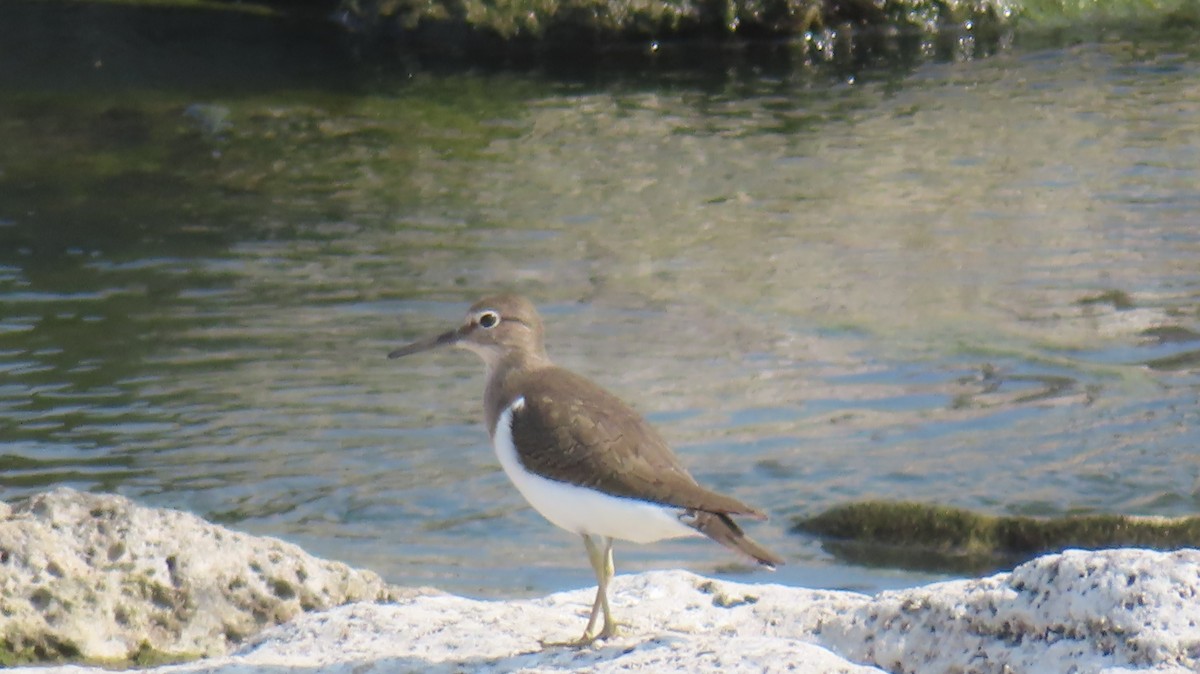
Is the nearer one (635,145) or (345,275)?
(345,275)

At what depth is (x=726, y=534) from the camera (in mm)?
5059

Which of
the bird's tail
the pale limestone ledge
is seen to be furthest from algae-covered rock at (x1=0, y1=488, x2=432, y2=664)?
the bird's tail

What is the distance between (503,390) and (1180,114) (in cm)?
1317

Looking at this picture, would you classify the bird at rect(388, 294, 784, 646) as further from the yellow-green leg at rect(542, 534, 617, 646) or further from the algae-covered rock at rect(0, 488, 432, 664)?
the algae-covered rock at rect(0, 488, 432, 664)

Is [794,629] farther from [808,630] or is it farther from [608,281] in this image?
[608,281]

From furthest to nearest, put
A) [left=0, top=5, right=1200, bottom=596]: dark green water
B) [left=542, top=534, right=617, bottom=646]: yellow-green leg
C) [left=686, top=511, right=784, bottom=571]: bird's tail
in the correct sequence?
[left=0, top=5, right=1200, bottom=596]: dark green water < [left=542, top=534, right=617, bottom=646]: yellow-green leg < [left=686, top=511, right=784, bottom=571]: bird's tail

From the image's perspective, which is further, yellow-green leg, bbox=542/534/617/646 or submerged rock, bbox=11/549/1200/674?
yellow-green leg, bbox=542/534/617/646

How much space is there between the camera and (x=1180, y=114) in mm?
17375

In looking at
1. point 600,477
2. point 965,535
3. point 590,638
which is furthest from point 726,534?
point 965,535

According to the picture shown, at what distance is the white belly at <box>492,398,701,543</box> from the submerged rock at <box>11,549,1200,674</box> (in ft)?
1.09

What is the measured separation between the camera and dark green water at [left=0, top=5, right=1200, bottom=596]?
9.28 metres

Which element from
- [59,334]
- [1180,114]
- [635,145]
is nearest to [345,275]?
[59,334]

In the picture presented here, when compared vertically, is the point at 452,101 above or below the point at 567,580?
above

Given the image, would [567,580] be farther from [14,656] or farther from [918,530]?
[14,656]
